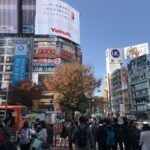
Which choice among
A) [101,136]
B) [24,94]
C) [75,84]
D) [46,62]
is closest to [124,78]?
[46,62]

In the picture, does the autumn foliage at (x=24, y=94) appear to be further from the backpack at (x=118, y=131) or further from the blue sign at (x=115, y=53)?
the blue sign at (x=115, y=53)

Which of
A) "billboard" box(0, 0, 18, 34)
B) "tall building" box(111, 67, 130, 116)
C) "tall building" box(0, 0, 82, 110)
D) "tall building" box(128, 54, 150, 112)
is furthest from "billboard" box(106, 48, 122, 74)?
"billboard" box(0, 0, 18, 34)

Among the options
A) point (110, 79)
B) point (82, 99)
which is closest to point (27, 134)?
point (82, 99)

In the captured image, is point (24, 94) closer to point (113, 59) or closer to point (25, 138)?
point (25, 138)

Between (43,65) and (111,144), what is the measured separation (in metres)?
64.7

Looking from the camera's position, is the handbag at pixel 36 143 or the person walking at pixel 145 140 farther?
the handbag at pixel 36 143

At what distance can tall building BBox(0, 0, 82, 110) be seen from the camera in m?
74.1

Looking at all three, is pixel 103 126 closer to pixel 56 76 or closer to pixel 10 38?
pixel 56 76

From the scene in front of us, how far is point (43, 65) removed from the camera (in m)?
74.1

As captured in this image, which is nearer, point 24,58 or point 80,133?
point 80,133

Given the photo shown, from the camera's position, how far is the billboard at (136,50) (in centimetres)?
10775

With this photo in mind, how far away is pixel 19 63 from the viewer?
7300 centimetres

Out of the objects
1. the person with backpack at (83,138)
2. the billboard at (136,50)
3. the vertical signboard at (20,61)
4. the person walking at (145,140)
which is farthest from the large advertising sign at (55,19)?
the person with backpack at (83,138)

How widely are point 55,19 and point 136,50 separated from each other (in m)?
40.8
